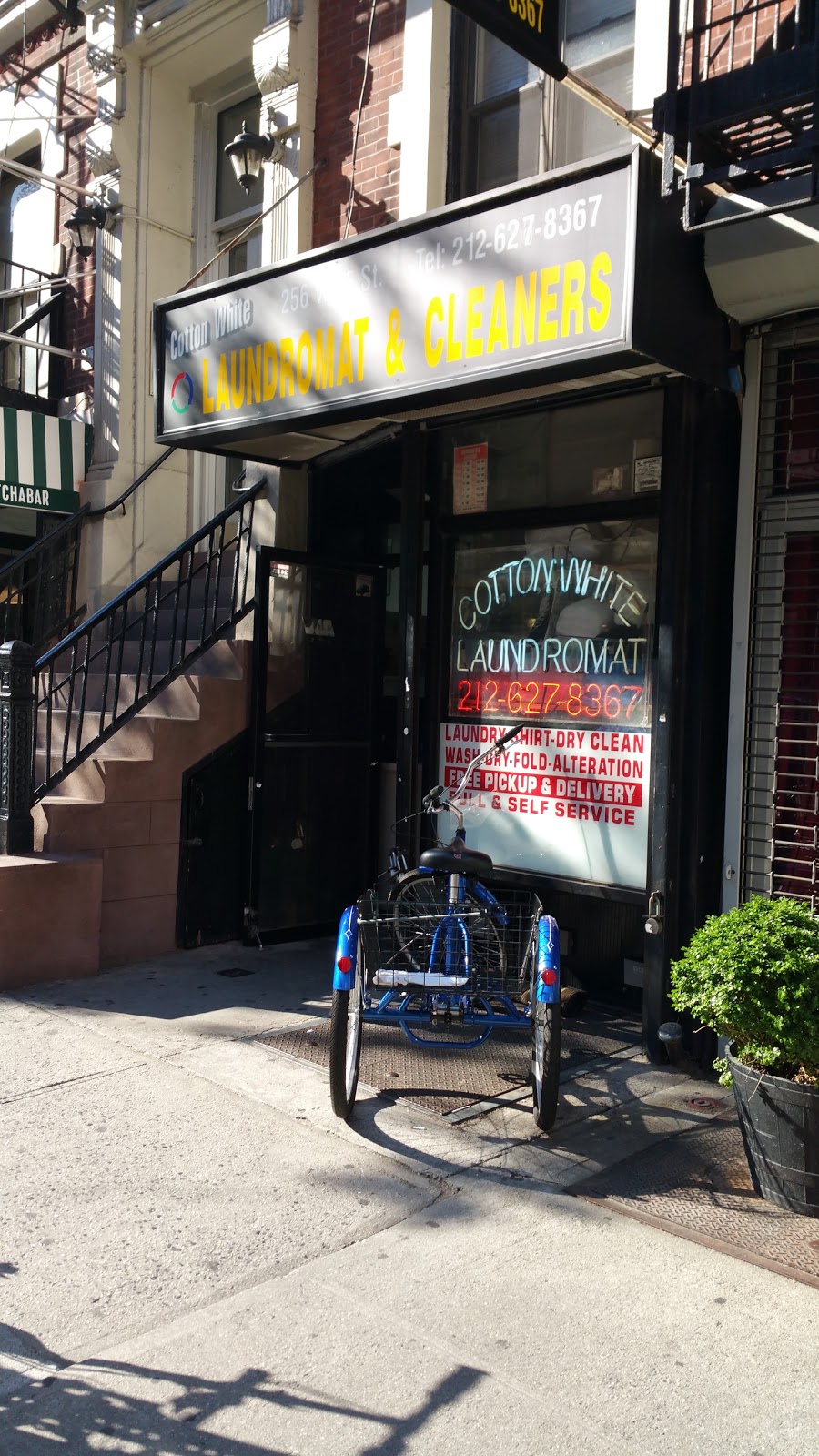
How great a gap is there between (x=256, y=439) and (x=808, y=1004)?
4.74 meters

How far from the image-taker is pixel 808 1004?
4.03 metres

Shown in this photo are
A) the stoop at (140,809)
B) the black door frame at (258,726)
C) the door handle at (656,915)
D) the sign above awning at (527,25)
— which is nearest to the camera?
the sign above awning at (527,25)

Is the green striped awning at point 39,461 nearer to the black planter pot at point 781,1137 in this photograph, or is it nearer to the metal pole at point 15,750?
the metal pole at point 15,750

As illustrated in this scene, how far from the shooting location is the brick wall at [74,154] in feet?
33.8

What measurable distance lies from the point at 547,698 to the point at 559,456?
51.8 inches

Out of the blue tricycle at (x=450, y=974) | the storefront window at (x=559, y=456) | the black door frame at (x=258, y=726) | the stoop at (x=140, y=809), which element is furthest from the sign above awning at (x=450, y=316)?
the blue tricycle at (x=450, y=974)

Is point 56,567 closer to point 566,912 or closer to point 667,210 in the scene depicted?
point 566,912

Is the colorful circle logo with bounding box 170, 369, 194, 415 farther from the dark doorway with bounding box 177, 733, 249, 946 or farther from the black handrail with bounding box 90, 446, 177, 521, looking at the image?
the black handrail with bounding box 90, 446, 177, 521

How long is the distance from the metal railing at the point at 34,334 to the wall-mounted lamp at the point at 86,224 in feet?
1.53

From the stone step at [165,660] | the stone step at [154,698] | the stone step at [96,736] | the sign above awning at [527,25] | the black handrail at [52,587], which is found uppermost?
the sign above awning at [527,25]

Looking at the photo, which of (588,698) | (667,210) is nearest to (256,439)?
(588,698)

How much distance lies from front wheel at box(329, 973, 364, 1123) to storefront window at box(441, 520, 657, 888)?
1.80 m

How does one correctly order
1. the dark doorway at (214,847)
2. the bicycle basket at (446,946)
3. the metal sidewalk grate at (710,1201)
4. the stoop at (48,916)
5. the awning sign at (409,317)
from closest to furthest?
1. the metal sidewalk grate at (710,1201)
2. the bicycle basket at (446,946)
3. the awning sign at (409,317)
4. the stoop at (48,916)
5. the dark doorway at (214,847)

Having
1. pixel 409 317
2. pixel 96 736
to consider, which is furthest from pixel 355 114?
pixel 96 736
